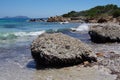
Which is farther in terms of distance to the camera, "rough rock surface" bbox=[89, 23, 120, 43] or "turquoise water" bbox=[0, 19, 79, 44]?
"turquoise water" bbox=[0, 19, 79, 44]

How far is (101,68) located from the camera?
40.8 ft

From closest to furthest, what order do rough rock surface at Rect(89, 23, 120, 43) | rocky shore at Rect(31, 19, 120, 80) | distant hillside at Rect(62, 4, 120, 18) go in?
rocky shore at Rect(31, 19, 120, 80)
rough rock surface at Rect(89, 23, 120, 43)
distant hillside at Rect(62, 4, 120, 18)

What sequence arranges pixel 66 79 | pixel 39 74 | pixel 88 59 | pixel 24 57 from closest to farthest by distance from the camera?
1. pixel 66 79
2. pixel 39 74
3. pixel 88 59
4. pixel 24 57

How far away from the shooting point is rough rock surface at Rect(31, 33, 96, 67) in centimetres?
1278

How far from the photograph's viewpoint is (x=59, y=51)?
12891 mm

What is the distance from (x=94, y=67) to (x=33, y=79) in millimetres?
2801

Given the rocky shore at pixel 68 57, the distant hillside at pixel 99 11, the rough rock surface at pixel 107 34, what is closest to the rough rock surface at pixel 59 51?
the rocky shore at pixel 68 57

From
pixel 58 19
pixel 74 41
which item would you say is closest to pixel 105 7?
pixel 58 19

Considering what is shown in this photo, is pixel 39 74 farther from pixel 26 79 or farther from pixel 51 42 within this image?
pixel 51 42

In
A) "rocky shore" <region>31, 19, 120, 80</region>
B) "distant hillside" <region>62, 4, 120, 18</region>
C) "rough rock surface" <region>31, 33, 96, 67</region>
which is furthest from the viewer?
"distant hillside" <region>62, 4, 120, 18</region>

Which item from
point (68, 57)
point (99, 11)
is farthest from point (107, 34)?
point (99, 11)

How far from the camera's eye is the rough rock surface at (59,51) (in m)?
12.8

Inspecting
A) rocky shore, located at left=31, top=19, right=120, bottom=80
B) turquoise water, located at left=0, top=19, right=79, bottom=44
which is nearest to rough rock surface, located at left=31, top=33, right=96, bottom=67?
rocky shore, located at left=31, top=19, right=120, bottom=80

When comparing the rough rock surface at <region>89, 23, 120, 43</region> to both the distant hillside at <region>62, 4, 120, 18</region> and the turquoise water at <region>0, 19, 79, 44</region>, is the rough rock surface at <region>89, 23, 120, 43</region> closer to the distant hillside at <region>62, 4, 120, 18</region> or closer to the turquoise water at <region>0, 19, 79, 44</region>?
the turquoise water at <region>0, 19, 79, 44</region>
